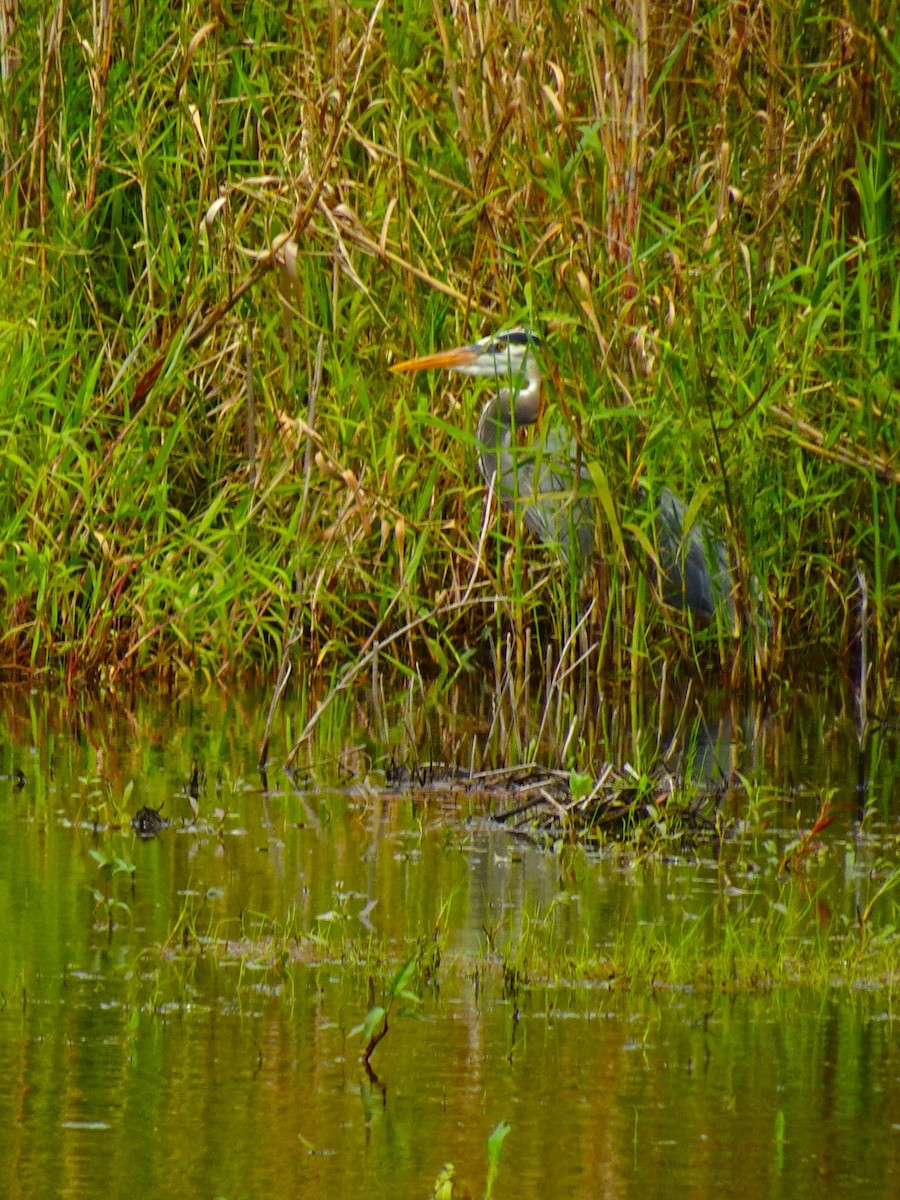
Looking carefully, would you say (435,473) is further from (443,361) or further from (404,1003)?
(404,1003)

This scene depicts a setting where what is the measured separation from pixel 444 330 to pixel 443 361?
33 centimetres

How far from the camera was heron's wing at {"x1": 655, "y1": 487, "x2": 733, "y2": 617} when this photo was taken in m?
7.10

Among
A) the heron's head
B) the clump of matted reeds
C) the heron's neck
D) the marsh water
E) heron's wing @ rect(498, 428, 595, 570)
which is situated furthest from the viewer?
the heron's neck

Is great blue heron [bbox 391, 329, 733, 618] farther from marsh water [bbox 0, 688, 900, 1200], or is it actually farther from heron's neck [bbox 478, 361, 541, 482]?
marsh water [bbox 0, 688, 900, 1200]

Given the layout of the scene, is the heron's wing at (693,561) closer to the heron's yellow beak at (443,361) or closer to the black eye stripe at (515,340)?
the black eye stripe at (515,340)

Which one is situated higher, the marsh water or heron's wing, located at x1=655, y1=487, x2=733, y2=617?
heron's wing, located at x1=655, y1=487, x2=733, y2=617

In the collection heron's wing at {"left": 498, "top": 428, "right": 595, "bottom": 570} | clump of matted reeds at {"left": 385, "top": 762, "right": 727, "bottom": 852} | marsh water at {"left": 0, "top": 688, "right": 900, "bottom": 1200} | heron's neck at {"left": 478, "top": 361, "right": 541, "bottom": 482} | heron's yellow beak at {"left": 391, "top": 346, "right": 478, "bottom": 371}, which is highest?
heron's yellow beak at {"left": 391, "top": 346, "right": 478, "bottom": 371}

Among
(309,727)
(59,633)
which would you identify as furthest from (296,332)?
(309,727)

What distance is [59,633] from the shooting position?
7.48 metres

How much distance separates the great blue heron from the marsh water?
108 cm

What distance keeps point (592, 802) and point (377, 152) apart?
278cm

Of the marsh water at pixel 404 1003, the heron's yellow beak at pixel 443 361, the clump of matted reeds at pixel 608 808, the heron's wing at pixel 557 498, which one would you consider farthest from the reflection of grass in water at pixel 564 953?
the heron's yellow beak at pixel 443 361

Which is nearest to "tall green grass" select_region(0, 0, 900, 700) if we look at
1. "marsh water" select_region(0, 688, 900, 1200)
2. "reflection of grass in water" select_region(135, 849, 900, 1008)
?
"marsh water" select_region(0, 688, 900, 1200)

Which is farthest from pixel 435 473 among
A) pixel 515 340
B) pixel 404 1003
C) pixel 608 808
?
pixel 404 1003
